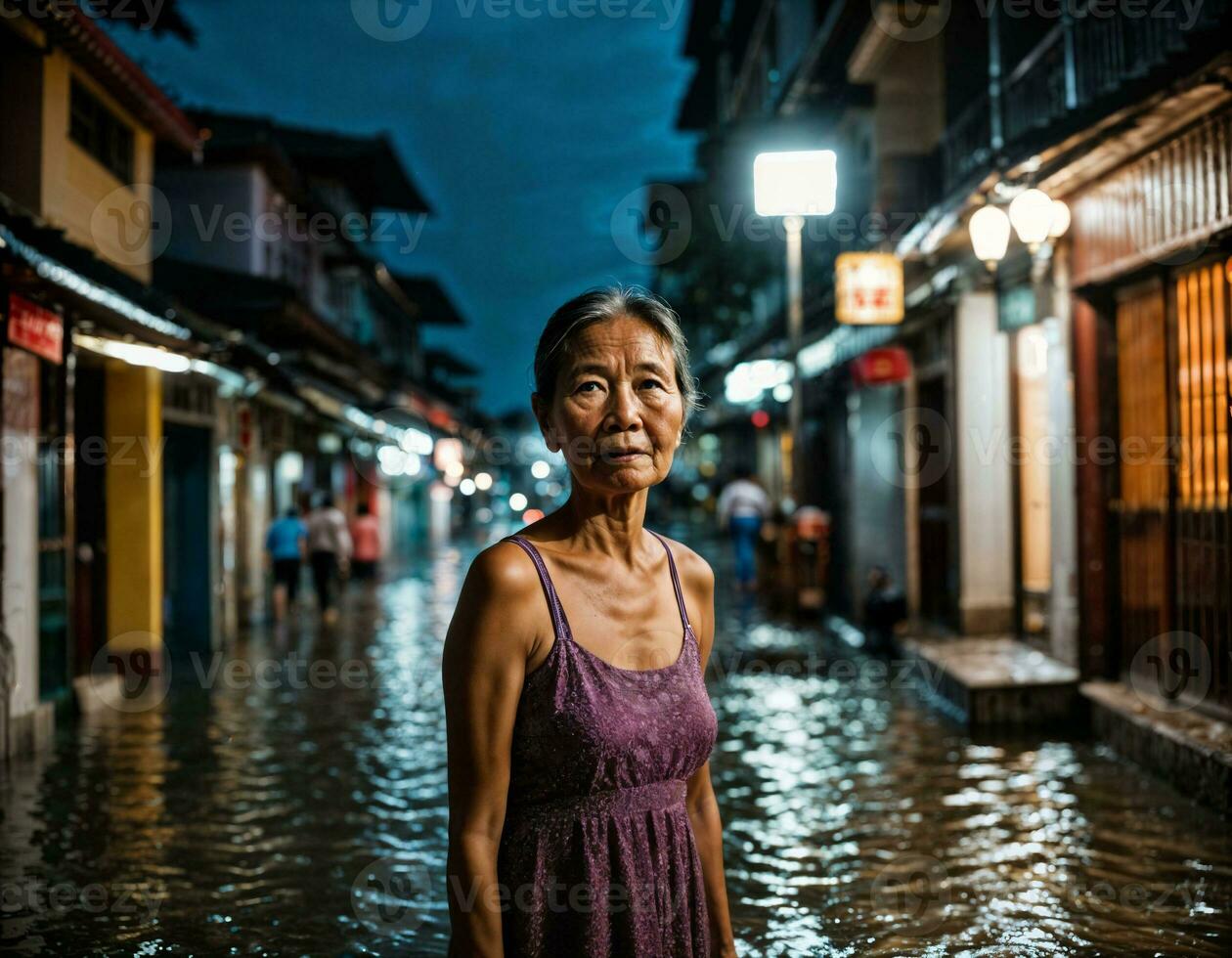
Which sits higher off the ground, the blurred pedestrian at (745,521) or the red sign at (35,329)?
the red sign at (35,329)

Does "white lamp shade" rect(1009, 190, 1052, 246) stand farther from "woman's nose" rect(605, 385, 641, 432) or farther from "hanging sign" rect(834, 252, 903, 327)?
"woman's nose" rect(605, 385, 641, 432)

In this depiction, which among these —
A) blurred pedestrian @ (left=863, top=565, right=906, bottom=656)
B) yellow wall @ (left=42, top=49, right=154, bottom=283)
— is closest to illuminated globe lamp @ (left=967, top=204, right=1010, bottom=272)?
blurred pedestrian @ (left=863, top=565, right=906, bottom=656)

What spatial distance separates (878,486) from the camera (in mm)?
17391

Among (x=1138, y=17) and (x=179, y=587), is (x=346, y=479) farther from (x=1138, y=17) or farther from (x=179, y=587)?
(x=1138, y=17)

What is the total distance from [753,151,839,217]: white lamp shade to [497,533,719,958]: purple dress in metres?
14.7

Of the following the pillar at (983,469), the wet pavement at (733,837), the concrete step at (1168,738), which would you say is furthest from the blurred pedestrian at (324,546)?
the concrete step at (1168,738)

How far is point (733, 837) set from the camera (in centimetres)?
674

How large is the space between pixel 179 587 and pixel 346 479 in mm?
17060

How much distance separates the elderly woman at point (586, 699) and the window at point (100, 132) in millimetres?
11495

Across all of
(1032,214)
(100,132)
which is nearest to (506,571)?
(1032,214)

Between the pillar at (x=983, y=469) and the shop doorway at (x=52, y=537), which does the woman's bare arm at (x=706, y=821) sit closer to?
the shop doorway at (x=52, y=537)

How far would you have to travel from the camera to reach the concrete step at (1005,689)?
9789mm

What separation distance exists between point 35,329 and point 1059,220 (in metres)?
8.80

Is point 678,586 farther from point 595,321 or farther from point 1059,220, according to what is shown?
point 1059,220
